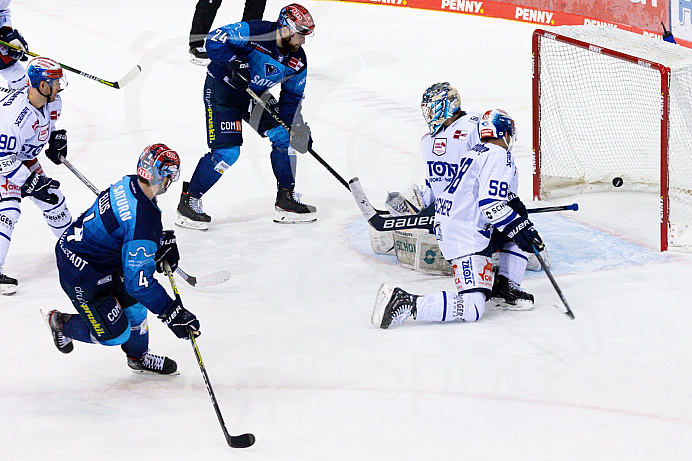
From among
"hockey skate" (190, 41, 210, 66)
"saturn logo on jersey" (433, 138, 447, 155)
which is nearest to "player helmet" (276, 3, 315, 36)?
"saturn logo on jersey" (433, 138, 447, 155)

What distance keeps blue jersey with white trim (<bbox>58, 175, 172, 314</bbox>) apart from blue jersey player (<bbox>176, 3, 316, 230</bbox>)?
218cm

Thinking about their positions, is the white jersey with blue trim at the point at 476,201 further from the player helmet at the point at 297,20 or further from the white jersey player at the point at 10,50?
the white jersey player at the point at 10,50

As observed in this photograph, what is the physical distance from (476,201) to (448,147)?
43 cm

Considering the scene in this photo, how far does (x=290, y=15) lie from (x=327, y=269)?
1.46 m

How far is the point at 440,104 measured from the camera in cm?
446

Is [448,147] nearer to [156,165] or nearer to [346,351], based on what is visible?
[346,351]

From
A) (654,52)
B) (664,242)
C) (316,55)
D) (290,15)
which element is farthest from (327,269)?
(316,55)

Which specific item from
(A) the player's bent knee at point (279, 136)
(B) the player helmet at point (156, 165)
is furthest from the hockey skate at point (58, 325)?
(A) the player's bent knee at point (279, 136)

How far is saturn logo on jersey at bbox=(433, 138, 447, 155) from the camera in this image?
4520 mm

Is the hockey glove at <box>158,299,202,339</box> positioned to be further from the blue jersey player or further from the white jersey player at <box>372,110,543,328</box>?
the blue jersey player

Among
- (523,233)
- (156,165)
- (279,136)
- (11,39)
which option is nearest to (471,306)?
(523,233)

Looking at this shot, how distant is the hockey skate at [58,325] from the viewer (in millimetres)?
3656

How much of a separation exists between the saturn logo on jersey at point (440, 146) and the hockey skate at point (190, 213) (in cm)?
177

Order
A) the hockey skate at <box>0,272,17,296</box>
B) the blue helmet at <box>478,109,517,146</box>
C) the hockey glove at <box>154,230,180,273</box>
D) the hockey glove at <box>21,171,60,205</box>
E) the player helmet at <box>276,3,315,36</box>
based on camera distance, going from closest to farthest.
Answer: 1. the hockey glove at <box>154,230,180,273</box>
2. the blue helmet at <box>478,109,517,146</box>
3. the hockey skate at <box>0,272,17,296</box>
4. the hockey glove at <box>21,171,60,205</box>
5. the player helmet at <box>276,3,315,36</box>
